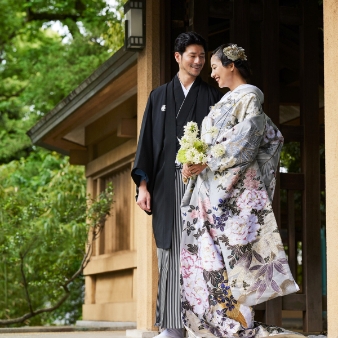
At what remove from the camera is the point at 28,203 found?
11.7 meters

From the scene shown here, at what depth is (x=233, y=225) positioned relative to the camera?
15.1 feet

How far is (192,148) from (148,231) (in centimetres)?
187

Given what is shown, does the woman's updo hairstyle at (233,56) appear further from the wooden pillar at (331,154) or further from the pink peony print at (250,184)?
the wooden pillar at (331,154)

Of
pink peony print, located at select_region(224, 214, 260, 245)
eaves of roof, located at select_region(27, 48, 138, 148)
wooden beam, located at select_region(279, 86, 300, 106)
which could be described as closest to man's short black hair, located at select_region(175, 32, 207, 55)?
pink peony print, located at select_region(224, 214, 260, 245)

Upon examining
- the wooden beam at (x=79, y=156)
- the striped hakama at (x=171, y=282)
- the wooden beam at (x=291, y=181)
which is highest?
the wooden beam at (x=79, y=156)

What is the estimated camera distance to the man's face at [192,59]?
5305 mm

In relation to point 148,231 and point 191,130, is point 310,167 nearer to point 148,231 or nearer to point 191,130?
point 148,231

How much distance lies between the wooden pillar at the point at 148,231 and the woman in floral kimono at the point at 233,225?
149 cm

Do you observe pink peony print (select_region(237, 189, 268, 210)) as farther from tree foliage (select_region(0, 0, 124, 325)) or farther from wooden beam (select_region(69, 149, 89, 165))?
wooden beam (select_region(69, 149, 89, 165))

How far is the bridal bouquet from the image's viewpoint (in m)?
4.62

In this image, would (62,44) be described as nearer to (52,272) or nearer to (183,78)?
(52,272)

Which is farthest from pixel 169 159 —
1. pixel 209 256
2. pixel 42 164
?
pixel 42 164

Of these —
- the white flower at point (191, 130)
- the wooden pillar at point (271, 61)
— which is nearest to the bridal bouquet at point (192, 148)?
the white flower at point (191, 130)

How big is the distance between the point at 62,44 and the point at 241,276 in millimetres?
16047
